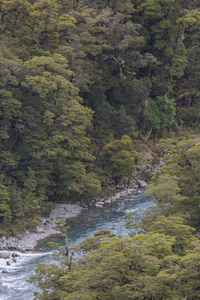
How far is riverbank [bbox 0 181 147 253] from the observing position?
29.5m

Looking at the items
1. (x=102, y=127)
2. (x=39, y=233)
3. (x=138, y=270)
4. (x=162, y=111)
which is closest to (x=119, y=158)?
(x=102, y=127)

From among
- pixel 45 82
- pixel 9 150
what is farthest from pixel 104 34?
pixel 9 150

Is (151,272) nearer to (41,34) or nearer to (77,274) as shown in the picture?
(77,274)

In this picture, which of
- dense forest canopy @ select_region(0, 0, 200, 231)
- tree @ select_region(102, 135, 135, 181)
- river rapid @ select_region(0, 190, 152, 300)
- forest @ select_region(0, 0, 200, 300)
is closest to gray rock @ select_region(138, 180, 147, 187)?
forest @ select_region(0, 0, 200, 300)

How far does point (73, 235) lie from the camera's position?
1248 inches

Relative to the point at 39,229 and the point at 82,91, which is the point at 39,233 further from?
the point at 82,91

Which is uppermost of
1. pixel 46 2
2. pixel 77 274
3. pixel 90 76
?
pixel 46 2

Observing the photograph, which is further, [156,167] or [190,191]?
[156,167]

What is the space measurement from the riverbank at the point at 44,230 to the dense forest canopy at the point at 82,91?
1.18m

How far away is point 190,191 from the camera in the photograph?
23.0 metres

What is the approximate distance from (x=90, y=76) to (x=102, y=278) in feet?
103

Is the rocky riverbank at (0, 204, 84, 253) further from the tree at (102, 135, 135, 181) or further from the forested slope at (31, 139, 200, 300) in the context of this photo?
the forested slope at (31, 139, 200, 300)

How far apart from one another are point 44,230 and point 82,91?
17464 mm

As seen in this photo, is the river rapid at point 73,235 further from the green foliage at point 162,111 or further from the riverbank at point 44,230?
the green foliage at point 162,111
